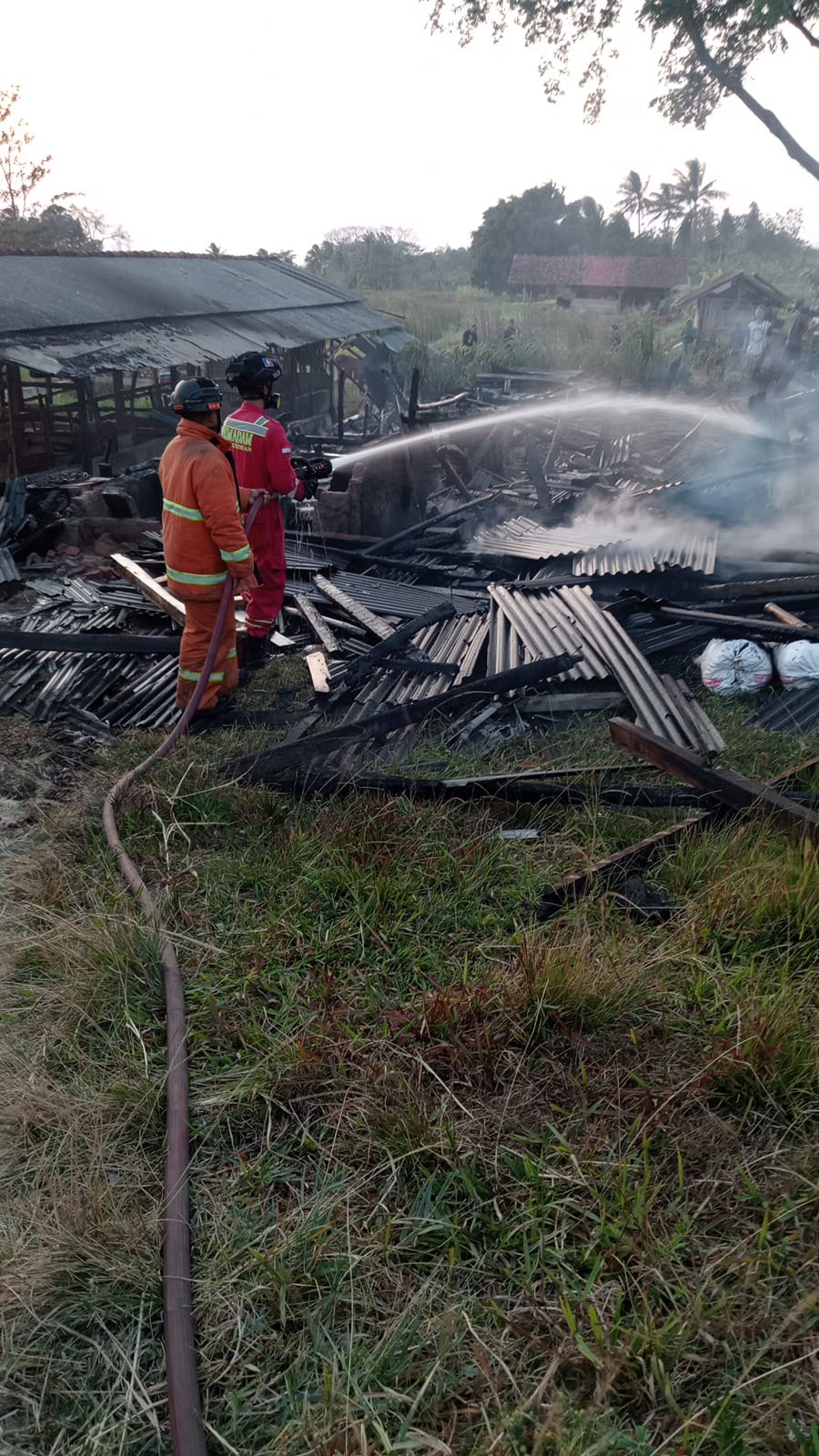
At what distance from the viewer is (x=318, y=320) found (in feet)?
61.4

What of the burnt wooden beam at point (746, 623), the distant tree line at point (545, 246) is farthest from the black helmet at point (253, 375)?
the distant tree line at point (545, 246)

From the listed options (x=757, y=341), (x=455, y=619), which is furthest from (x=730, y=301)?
(x=455, y=619)

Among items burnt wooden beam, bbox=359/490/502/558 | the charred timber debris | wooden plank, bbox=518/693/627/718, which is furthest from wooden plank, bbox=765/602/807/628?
burnt wooden beam, bbox=359/490/502/558

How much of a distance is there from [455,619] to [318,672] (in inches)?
54.1

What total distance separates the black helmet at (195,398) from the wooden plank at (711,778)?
10.1ft

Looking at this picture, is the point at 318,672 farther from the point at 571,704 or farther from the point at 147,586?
the point at 147,586

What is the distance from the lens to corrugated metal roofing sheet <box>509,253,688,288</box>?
44.3 meters

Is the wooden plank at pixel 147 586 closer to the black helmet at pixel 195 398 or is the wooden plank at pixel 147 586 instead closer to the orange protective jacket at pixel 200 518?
the orange protective jacket at pixel 200 518

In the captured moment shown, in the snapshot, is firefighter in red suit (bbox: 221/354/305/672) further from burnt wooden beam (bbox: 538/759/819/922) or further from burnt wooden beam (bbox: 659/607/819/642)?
burnt wooden beam (bbox: 538/759/819/922)

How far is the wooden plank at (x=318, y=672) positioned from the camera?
19.6ft

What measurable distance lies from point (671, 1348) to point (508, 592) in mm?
5783

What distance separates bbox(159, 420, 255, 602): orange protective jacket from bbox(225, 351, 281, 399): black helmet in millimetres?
805

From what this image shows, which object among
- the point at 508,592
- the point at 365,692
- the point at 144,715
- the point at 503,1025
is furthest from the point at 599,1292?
the point at 508,592

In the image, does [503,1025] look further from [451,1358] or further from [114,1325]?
[114,1325]
